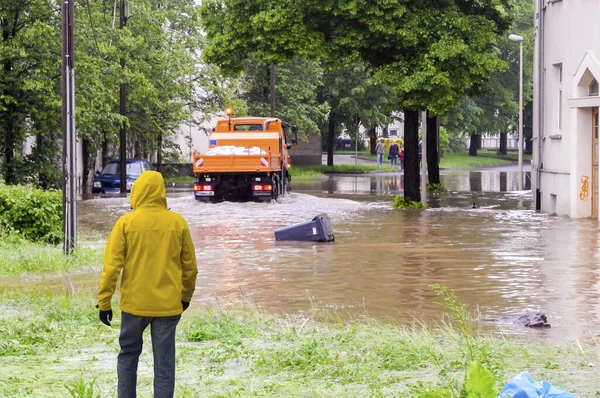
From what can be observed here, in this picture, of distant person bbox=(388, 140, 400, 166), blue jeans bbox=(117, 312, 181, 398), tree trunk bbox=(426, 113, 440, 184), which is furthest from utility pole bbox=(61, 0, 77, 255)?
distant person bbox=(388, 140, 400, 166)

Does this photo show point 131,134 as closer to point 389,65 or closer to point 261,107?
point 261,107

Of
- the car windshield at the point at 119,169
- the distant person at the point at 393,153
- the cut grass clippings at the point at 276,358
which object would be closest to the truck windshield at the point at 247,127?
the car windshield at the point at 119,169

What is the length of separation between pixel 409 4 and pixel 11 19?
444 inches

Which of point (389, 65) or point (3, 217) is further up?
point (389, 65)

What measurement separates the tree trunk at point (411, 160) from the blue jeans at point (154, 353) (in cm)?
2664

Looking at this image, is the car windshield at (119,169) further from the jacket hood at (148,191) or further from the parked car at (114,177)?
the jacket hood at (148,191)

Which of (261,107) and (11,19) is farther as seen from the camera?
(261,107)

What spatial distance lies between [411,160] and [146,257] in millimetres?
27116

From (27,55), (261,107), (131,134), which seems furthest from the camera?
(261,107)

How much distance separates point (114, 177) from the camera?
147 ft

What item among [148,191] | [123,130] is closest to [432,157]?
Result: [123,130]

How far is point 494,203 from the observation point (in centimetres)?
3678

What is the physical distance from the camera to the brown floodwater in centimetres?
1389

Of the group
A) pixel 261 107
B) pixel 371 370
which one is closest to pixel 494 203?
pixel 261 107
